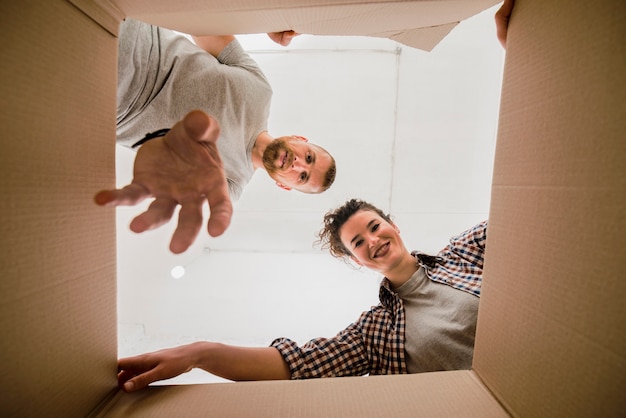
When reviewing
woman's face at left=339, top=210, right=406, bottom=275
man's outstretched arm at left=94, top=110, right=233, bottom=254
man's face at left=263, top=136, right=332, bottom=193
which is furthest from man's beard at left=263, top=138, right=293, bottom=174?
man's outstretched arm at left=94, top=110, right=233, bottom=254

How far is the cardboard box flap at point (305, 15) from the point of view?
0.45 meters

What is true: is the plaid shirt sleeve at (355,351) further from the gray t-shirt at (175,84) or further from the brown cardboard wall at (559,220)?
the gray t-shirt at (175,84)

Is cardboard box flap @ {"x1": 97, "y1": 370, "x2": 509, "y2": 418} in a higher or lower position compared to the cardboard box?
lower

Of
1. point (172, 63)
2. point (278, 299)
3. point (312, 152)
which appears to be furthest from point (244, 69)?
point (278, 299)

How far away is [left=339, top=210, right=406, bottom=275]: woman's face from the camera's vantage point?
1.11 meters

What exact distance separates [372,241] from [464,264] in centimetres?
29

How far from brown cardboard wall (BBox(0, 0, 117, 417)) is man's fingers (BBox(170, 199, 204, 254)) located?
0.11 metres

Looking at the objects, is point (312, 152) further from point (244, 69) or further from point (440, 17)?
point (440, 17)

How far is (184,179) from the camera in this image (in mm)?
464

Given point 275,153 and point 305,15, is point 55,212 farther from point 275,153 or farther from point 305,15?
point 275,153

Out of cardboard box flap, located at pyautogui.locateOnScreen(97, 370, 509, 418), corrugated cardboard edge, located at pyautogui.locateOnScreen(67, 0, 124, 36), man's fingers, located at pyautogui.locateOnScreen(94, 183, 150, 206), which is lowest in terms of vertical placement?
cardboard box flap, located at pyautogui.locateOnScreen(97, 370, 509, 418)

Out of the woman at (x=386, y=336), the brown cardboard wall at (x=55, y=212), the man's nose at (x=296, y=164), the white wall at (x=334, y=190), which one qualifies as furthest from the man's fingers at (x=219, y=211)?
the white wall at (x=334, y=190)

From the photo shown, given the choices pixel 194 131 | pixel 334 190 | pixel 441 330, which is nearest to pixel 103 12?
pixel 194 131

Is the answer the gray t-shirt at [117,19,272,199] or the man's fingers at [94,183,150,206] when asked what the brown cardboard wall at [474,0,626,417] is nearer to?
the man's fingers at [94,183,150,206]
